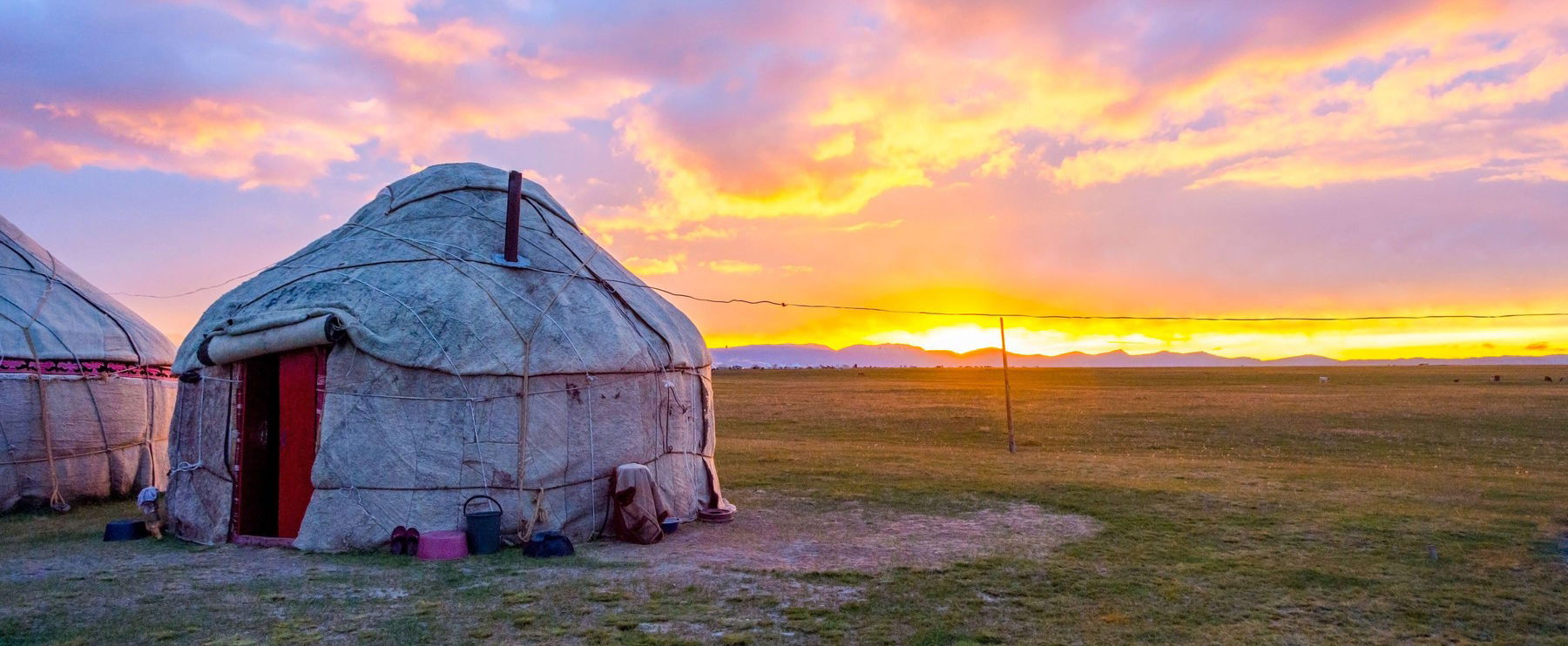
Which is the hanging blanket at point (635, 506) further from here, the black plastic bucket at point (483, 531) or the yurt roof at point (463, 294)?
the black plastic bucket at point (483, 531)

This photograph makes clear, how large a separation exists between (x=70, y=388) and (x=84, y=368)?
0.30 meters

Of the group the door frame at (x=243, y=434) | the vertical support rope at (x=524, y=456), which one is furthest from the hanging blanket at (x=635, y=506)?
the door frame at (x=243, y=434)

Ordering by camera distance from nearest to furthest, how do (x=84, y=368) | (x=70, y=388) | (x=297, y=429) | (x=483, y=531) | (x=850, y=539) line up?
(x=483, y=531)
(x=297, y=429)
(x=850, y=539)
(x=70, y=388)
(x=84, y=368)

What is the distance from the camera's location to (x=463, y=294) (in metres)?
9.02

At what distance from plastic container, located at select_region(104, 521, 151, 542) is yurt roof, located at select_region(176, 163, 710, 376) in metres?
1.52

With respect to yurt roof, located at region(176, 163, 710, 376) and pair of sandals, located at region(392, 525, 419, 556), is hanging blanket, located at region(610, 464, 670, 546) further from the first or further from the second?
pair of sandals, located at region(392, 525, 419, 556)

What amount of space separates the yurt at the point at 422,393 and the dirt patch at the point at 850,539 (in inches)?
34.6

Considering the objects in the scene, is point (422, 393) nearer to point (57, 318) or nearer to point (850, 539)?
point (850, 539)

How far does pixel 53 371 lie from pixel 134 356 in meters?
1.05

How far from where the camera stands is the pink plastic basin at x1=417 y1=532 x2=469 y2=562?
7973 mm

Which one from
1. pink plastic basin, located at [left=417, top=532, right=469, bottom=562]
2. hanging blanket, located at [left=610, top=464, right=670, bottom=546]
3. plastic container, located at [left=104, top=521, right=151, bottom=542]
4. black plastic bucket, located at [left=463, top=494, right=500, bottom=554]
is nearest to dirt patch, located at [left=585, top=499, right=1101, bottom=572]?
hanging blanket, located at [left=610, top=464, right=670, bottom=546]

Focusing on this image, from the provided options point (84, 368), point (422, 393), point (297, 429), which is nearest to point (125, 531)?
point (297, 429)

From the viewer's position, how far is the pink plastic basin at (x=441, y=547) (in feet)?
26.2

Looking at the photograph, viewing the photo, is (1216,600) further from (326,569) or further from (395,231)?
(395,231)
